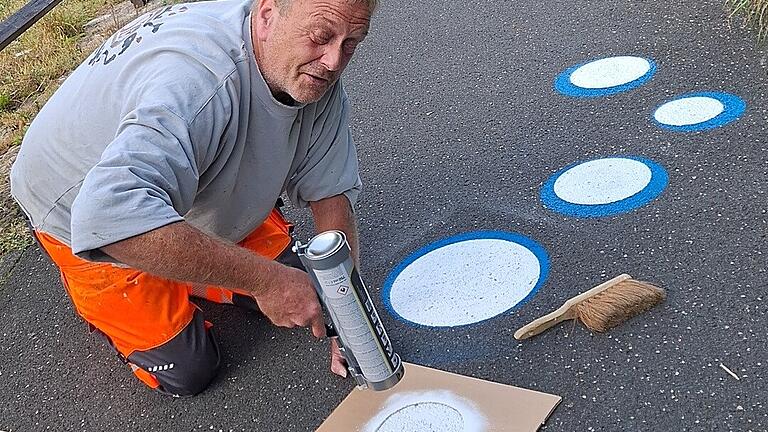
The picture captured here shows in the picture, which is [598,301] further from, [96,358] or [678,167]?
[96,358]

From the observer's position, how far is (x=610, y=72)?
3.20 meters

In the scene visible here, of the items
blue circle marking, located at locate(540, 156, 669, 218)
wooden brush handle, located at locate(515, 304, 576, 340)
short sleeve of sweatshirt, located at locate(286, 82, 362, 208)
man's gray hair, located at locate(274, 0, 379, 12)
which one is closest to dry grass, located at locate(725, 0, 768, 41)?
blue circle marking, located at locate(540, 156, 669, 218)

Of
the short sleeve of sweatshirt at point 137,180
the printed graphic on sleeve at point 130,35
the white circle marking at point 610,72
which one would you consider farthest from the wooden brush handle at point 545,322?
the white circle marking at point 610,72

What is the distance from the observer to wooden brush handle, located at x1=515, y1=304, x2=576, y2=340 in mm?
2035

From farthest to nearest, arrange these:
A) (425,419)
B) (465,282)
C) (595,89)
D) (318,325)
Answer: (595,89) → (465,282) → (425,419) → (318,325)

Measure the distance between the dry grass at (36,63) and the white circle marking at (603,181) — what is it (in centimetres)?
217

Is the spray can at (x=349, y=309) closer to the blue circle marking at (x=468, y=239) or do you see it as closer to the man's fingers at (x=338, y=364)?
the man's fingers at (x=338, y=364)

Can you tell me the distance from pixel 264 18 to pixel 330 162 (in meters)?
0.49

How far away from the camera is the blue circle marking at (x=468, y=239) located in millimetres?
2219

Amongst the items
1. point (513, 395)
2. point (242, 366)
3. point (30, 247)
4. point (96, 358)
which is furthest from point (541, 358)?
point (30, 247)

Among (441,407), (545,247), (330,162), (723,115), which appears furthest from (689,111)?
(441,407)

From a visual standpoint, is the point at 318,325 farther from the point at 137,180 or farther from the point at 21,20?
the point at 21,20

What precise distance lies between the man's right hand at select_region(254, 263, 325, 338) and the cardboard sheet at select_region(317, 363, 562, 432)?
0.34m

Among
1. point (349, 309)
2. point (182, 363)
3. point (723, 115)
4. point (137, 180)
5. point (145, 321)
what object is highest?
point (137, 180)
